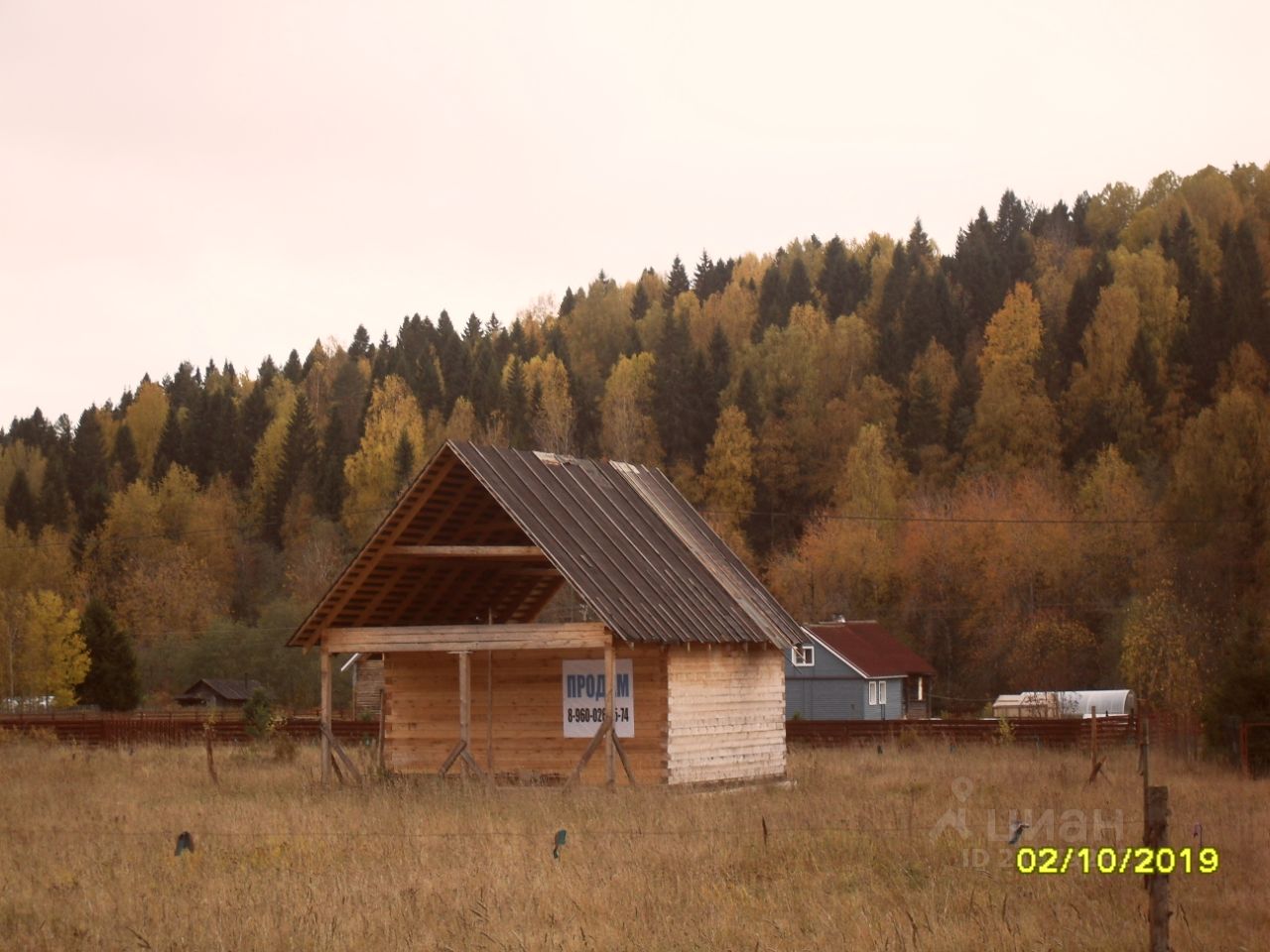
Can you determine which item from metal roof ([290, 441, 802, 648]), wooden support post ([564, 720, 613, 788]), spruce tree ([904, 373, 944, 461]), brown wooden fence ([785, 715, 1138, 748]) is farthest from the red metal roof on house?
wooden support post ([564, 720, 613, 788])

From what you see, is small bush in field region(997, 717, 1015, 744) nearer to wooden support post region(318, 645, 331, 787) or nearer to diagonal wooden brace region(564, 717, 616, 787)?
diagonal wooden brace region(564, 717, 616, 787)

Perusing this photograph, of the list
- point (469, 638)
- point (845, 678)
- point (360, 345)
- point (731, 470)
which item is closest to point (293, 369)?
point (360, 345)

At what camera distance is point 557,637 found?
2402 centimetres

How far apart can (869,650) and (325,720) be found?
43.9 m

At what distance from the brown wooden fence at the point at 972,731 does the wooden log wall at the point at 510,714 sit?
1451 cm

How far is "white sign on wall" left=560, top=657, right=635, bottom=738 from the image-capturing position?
25.9m

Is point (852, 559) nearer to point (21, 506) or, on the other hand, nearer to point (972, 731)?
point (972, 731)

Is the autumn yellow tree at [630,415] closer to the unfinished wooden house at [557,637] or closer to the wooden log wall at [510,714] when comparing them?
the unfinished wooden house at [557,637]

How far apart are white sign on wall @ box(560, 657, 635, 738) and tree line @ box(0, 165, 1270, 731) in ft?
99.5

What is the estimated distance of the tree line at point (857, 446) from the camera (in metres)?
76.1

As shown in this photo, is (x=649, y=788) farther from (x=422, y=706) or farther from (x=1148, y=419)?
(x=1148, y=419)

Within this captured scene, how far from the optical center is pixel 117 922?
1329cm

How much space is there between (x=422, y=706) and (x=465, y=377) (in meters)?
90.6

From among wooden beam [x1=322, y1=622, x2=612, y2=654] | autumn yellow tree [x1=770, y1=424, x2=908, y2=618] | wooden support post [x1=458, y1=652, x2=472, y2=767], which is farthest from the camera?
autumn yellow tree [x1=770, y1=424, x2=908, y2=618]
